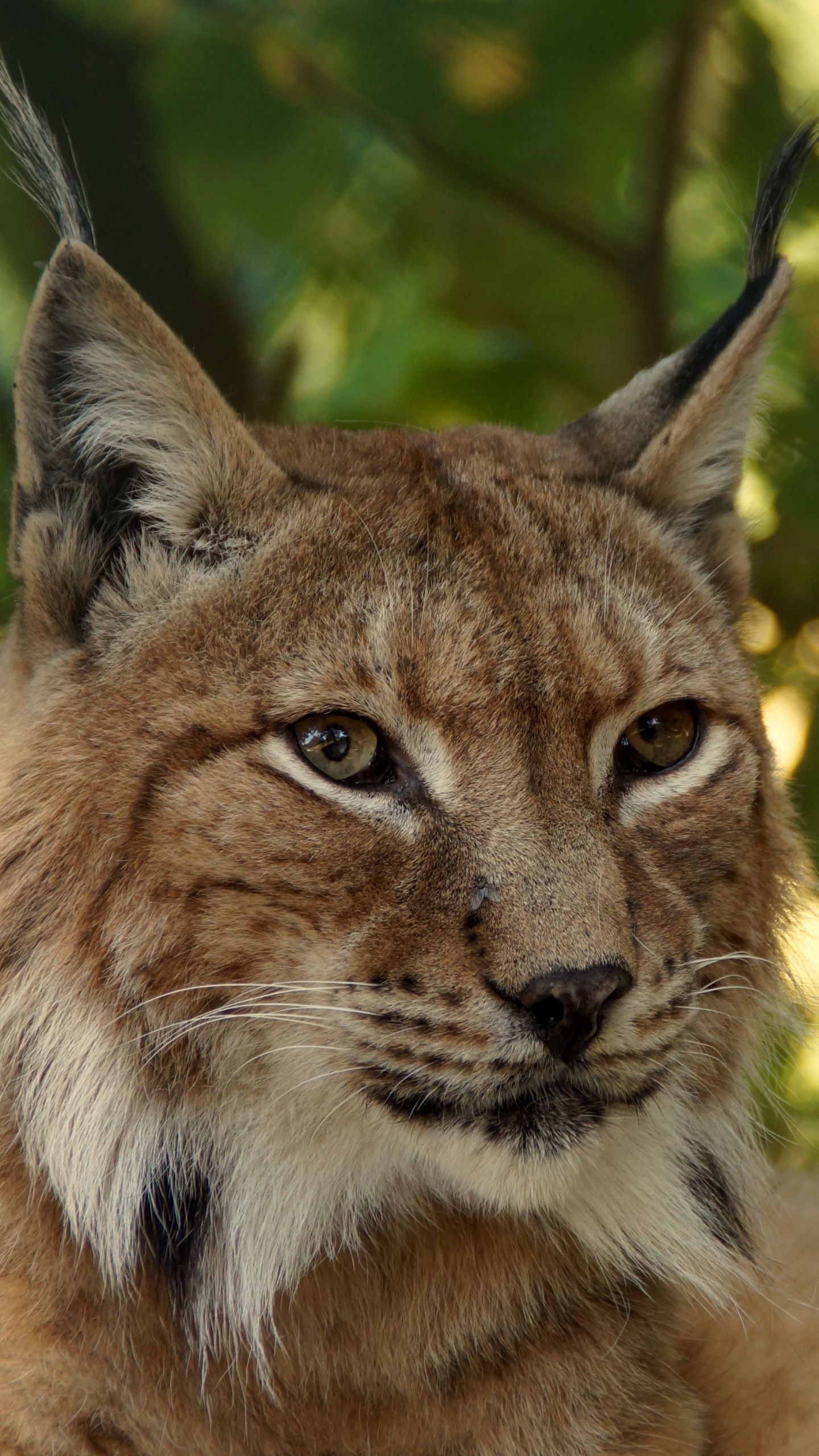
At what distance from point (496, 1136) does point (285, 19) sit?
10.1ft

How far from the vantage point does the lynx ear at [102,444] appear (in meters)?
3.22

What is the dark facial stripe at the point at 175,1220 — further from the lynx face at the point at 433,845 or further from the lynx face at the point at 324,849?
the lynx face at the point at 433,845

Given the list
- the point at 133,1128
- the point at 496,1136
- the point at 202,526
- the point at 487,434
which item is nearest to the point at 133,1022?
the point at 133,1128

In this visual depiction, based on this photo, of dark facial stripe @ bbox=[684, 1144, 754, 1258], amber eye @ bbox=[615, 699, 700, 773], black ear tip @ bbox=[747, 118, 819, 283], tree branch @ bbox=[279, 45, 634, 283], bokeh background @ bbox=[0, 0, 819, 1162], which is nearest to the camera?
amber eye @ bbox=[615, 699, 700, 773]

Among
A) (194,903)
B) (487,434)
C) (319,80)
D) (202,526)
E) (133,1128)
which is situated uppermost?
(319,80)

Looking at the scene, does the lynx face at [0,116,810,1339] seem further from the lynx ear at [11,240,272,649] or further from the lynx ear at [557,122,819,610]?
the lynx ear at [557,122,819,610]

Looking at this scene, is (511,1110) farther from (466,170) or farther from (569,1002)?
(466,170)

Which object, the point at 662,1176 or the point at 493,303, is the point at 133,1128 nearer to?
the point at 662,1176

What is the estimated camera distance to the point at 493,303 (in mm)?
5332

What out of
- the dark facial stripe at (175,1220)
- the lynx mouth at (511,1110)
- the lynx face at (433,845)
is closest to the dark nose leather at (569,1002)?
the lynx face at (433,845)

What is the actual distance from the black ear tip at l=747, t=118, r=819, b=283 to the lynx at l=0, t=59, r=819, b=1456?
0.84 metres

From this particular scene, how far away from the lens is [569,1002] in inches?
114

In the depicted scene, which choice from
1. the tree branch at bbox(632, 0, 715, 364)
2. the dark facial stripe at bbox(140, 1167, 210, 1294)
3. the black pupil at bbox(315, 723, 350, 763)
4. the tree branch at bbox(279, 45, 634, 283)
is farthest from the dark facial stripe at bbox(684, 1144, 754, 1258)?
the tree branch at bbox(279, 45, 634, 283)

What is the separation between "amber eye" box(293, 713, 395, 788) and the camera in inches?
125
